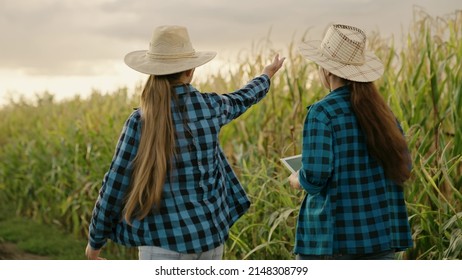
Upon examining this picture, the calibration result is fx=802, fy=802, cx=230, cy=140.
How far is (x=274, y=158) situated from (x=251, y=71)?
1.03 meters

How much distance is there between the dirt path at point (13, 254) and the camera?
684 centimetres

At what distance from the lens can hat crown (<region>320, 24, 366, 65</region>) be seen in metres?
3.10

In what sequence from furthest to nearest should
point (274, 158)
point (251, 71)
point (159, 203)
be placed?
point (251, 71)
point (274, 158)
point (159, 203)

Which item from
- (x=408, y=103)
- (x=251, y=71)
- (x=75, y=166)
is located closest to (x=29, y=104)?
(x=75, y=166)

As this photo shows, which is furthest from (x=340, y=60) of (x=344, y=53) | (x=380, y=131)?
(x=380, y=131)

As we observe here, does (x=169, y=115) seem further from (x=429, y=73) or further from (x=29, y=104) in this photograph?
(x=29, y=104)

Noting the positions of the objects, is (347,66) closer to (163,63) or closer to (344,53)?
(344,53)

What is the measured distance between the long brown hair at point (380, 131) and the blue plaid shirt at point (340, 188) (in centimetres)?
3

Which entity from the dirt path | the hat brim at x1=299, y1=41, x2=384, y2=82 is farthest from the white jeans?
the dirt path

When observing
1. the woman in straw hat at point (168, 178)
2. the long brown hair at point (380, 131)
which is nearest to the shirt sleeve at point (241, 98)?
the woman in straw hat at point (168, 178)

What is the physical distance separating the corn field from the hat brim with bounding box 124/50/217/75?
4.46 feet

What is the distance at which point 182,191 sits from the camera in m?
2.85

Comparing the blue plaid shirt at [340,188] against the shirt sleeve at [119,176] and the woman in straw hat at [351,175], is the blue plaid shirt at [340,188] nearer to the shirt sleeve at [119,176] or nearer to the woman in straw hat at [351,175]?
the woman in straw hat at [351,175]
